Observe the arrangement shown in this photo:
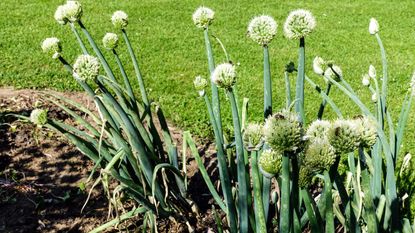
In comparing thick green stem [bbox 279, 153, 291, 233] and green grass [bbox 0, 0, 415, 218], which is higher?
green grass [bbox 0, 0, 415, 218]

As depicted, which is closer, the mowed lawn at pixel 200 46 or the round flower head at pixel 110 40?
the round flower head at pixel 110 40

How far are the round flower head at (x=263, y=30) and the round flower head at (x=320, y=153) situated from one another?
2.09 feet

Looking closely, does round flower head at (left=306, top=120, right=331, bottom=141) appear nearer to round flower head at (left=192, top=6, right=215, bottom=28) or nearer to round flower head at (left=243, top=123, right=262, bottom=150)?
round flower head at (left=243, top=123, right=262, bottom=150)

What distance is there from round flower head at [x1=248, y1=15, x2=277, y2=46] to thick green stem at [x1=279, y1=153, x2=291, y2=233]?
2.07 ft

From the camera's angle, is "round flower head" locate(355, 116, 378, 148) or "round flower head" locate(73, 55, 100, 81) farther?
"round flower head" locate(73, 55, 100, 81)

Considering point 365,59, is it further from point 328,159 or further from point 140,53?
point 328,159

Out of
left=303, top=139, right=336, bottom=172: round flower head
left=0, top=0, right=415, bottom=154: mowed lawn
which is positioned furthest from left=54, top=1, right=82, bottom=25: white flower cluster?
left=0, top=0, right=415, bottom=154: mowed lawn

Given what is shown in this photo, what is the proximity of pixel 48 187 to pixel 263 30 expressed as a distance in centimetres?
215

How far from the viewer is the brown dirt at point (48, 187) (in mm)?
3148

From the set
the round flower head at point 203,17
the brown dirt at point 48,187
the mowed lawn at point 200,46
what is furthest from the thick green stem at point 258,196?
the mowed lawn at point 200,46

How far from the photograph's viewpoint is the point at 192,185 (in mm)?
3465

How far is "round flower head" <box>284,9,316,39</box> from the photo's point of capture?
186 centimetres

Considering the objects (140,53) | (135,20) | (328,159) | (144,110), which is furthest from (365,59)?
(328,159)

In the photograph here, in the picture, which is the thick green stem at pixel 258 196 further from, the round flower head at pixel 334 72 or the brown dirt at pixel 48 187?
the brown dirt at pixel 48 187
